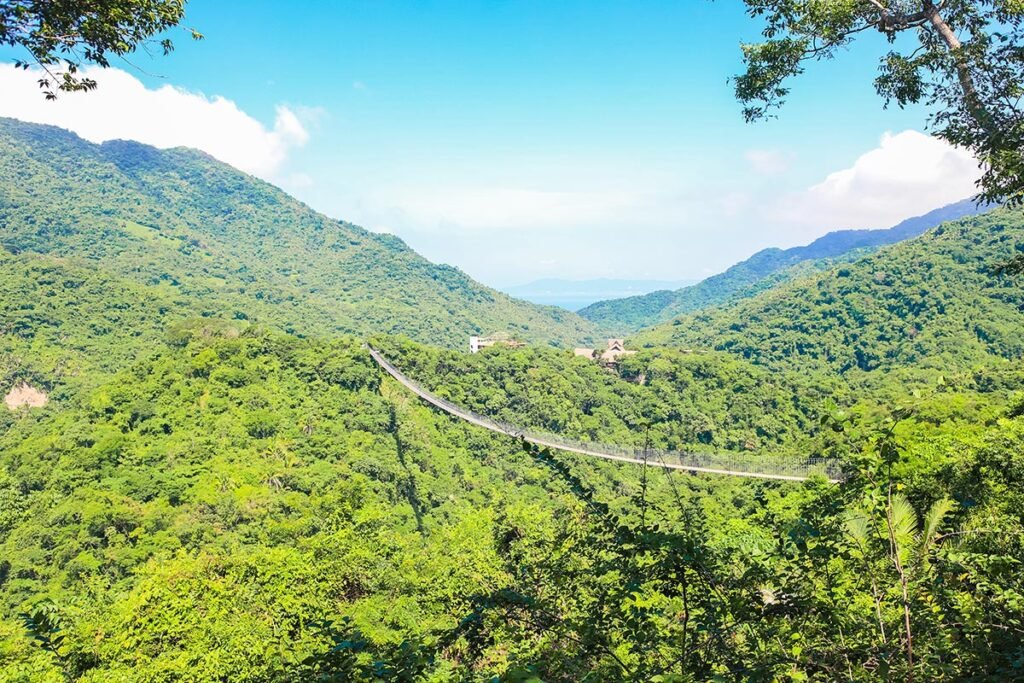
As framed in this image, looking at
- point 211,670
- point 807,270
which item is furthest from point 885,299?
point 807,270

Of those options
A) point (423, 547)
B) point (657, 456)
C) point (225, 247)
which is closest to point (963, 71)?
point (657, 456)

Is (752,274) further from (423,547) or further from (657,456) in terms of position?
(423,547)

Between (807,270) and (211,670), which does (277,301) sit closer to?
(211,670)

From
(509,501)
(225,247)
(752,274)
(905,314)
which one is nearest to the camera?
(509,501)

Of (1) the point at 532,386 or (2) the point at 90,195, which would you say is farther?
(2) the point at 90,195

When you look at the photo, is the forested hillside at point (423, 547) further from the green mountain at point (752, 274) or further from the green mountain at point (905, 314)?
the green mountain at point (752, 274)

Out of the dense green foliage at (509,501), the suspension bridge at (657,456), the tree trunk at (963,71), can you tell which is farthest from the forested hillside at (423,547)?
the tree trunk at (963,71)

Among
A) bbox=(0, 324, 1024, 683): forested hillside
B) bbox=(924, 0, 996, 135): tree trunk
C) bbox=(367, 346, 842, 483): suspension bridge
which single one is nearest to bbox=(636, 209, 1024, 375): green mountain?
bbox=(367, 346, 842, 483): suspension bridge
